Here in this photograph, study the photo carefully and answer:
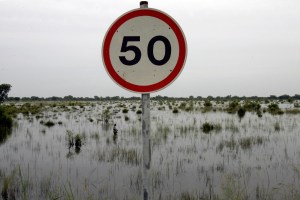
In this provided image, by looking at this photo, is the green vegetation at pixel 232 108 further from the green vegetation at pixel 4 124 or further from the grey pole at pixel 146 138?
the grey pole at pixel 146 138

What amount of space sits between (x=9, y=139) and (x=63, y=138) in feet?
7.27

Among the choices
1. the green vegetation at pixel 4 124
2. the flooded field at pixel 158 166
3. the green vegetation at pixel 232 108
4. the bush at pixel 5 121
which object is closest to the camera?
the flooded field at pixel 158 166

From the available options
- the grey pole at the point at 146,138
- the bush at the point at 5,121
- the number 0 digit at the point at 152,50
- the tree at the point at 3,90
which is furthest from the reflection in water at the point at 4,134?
the tree at the point at 3,90

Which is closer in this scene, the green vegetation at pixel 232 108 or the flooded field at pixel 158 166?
the flooded field at pixel 158 166

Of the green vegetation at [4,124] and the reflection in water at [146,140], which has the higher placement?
the reflection in water at [146,140]

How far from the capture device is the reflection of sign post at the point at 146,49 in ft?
8.63

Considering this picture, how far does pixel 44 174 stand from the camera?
678cm

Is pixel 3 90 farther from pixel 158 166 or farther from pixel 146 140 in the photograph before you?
pixel 146 140

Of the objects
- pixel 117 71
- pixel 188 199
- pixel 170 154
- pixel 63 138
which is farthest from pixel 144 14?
pixel 63 138

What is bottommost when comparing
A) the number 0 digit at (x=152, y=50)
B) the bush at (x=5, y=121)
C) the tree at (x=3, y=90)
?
the bush at (x=5, y=121)

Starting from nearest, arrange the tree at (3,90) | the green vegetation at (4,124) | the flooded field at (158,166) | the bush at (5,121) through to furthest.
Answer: the flooded field at (158,166) → the green vegetation at (4,124) → the bush at (5,121) → the tree at (3,90)

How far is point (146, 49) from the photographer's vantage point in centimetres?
263

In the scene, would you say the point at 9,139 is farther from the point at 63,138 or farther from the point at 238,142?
the point at 238,142

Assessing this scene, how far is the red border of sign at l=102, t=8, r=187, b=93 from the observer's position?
8.61 feet
